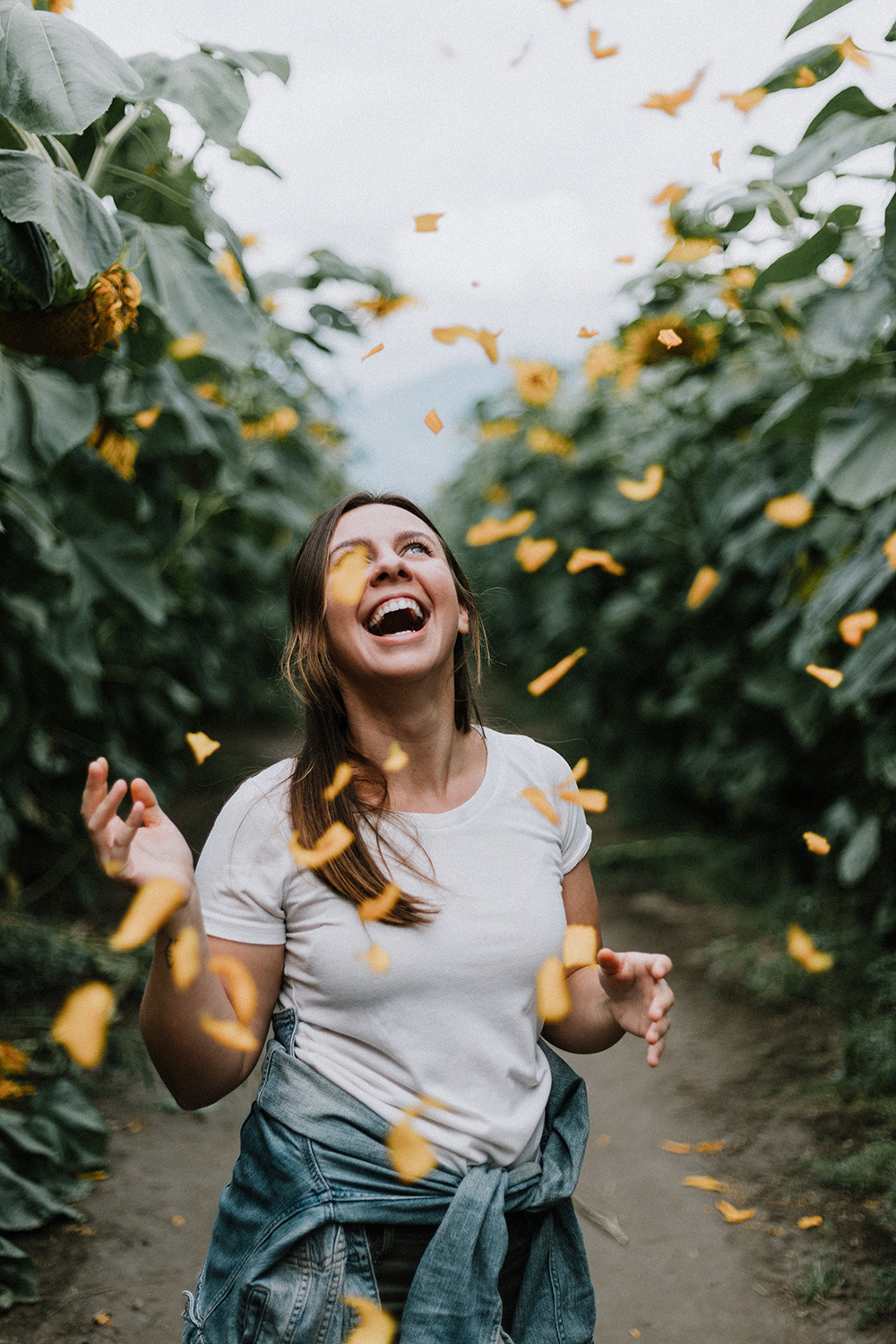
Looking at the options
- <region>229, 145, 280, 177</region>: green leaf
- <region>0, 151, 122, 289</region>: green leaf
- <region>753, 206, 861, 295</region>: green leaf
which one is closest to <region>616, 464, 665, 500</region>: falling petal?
<region>753, 206, 861, 295</region>: green leaf

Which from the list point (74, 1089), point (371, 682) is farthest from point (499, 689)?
point (371, 682)

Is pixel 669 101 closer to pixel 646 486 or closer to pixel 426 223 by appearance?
pixel 426 223

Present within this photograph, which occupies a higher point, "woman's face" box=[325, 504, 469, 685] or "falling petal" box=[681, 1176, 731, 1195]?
"woman's face" box=[325, 504, 469, 685]

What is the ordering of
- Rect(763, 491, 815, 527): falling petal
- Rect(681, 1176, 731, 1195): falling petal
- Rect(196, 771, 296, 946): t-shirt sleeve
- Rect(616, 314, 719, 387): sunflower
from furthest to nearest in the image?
Rect(616, 314, 719, 387): sunflower
Rect(763, 491, 815, 527): falling petal
Rect(681, 1176, 731, 1195): falling petal
Rect(196, 771, 296, 946): t-shirt sleeve

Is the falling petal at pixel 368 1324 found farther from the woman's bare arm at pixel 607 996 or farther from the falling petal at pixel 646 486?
the falling petal at pixel 646 486

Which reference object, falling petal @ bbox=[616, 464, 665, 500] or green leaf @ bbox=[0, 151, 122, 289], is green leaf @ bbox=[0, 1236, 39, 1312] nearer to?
green leaf @ bbox=[0, 151, 122, 289]

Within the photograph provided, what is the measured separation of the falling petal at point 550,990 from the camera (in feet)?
4.63

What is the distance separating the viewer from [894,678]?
249 centimetres

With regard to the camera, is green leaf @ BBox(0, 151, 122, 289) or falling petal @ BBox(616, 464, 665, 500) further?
falling petal @ BBox(616, 464, 665, 500)

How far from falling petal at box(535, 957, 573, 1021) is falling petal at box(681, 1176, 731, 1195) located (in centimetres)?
132

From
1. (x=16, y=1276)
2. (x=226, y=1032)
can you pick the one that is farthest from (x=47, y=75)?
(x=16, y=1276)

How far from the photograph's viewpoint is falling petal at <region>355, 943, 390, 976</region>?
4.31 feet

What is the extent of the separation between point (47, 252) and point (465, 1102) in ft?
3.49

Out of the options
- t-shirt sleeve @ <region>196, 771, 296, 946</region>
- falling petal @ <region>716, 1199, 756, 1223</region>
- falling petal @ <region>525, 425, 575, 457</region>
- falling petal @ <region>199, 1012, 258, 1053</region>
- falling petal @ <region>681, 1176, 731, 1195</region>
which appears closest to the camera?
falling petal @ <region>199, 1012, 258, 1053</region>
